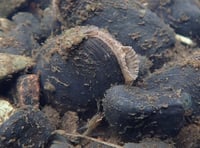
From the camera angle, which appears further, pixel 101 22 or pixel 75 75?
pixel 101 22

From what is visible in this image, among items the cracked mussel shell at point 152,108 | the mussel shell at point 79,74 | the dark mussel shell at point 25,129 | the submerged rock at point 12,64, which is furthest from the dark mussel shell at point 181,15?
the dark mussel shell at point 25,129

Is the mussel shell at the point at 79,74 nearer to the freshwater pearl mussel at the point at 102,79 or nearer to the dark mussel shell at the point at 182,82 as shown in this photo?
the freshwater pearl mussel at the point at 102,79

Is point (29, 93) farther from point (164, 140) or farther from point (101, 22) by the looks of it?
point (164, 140)

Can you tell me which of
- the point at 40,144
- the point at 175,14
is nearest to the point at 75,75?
the point at 40,144

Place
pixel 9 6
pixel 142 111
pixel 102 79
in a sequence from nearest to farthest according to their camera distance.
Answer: pixel 142 111 < pixel 102 79 < pixel 9 6

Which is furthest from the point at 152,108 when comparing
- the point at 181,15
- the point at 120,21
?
the point at 181,15

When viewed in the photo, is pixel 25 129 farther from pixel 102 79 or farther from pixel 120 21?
pixel 120 21

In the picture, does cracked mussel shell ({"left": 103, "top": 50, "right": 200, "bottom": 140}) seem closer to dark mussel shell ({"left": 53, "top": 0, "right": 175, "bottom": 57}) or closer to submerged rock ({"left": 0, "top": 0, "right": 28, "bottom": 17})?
dark mussel shell ({"left": 53, "top": 0, "right": 175, "bottom": 57})
